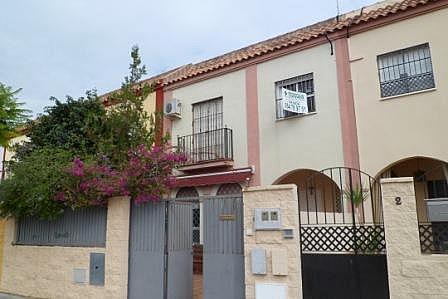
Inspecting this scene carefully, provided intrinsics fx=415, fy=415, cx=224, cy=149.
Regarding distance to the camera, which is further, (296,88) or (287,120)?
(296,88)

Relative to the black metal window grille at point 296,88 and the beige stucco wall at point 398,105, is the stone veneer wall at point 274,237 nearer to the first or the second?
the beige stucco wall at point 398,105

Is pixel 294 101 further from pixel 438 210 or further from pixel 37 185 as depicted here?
pixel 37 185

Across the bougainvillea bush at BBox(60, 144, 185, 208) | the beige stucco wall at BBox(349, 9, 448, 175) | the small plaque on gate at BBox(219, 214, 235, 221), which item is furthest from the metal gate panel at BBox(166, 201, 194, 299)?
the beige stucco wall at BBox(349, 9, 448, 175)

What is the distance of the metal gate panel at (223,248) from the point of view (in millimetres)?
8523

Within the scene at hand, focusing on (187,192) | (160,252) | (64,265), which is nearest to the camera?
(160,252)

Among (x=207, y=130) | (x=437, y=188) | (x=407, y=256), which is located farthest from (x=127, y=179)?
(x=437, y=188)

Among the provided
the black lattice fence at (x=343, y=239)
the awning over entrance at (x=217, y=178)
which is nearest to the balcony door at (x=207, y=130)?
the awning over entrance at (x=217, y=178)

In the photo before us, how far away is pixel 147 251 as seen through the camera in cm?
972

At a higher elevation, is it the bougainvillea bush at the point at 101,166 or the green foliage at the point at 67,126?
the green foliage at the point at 67,126

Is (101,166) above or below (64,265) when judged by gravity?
above

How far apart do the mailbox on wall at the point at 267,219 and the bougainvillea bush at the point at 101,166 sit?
268cm

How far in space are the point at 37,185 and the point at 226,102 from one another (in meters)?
7.77

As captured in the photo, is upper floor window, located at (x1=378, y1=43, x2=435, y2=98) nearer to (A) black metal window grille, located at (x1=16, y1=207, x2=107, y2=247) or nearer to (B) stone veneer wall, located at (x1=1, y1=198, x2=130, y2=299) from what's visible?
(B) stone veneer wall, located at (x1=1, y1=198, x2=130, y2=299)

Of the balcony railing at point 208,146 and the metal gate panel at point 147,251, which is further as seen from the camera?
the balcony railing at point 208,146
